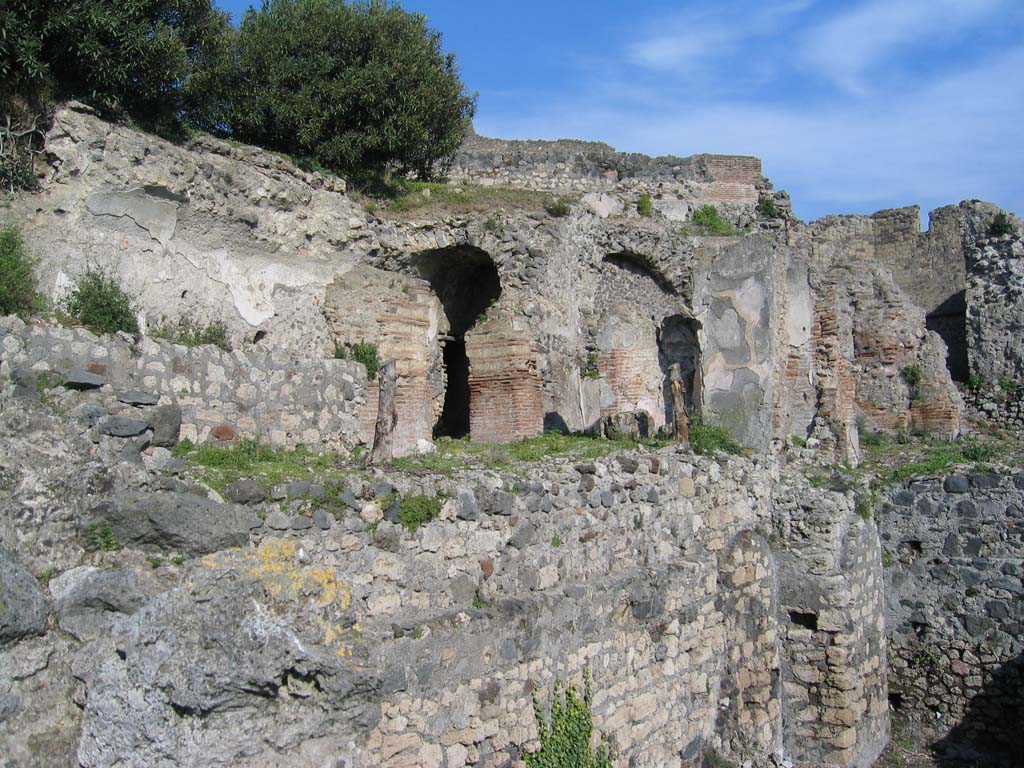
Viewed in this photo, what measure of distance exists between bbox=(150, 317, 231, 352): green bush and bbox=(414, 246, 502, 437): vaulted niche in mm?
3921

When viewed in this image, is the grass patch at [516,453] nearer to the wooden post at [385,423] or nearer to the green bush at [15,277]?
the wooden post at [385,423]

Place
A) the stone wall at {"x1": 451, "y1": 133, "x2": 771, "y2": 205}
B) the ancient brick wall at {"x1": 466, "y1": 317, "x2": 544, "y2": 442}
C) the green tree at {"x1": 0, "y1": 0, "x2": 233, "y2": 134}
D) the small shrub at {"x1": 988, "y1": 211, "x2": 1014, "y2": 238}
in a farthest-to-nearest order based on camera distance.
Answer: the stone wall at {"x1": 451, "y1": 133, "x2": 771, "y2": 205}
the small shrub at {"x1": 988, "y1": 211, "x2": 1014, "y2": 238}
the ancient brick wall at {"x1": 466, "y1": 317, "x2": 544, "y2": 442}
the green tree at {"x1": 0, "y1": 0, "x2": 233, "y2": 134}

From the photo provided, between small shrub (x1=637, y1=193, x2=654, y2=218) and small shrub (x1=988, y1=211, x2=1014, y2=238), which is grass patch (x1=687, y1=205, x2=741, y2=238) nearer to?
small shrub (x1=637, y1=193, x2=654, y2=218)

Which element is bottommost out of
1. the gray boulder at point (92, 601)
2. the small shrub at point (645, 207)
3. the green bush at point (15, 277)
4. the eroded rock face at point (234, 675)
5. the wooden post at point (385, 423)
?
the eroded rock face at point (234, 675)

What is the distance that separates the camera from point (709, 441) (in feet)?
32.2

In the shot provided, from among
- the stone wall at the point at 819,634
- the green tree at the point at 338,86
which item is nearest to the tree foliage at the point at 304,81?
the green tree at the point at 338,86

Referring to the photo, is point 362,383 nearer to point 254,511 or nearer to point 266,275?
point 266,275

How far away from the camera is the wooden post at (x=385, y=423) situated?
666 cm

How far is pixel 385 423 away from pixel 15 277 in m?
2.98

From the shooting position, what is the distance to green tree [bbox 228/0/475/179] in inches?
510

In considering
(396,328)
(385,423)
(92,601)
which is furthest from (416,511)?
(396,328)

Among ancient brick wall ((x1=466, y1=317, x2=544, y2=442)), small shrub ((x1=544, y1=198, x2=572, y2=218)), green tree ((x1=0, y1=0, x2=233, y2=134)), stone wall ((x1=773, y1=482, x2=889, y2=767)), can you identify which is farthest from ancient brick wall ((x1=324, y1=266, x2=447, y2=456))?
stone wall ((x1=773, y1=482, x2=889, y2=767))

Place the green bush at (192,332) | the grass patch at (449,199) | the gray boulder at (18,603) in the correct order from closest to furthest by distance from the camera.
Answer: the gray boulder at (18,603)
the green bush at (192,332)
the grass patch at (449,199)

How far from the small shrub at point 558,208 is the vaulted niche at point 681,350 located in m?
2.84
